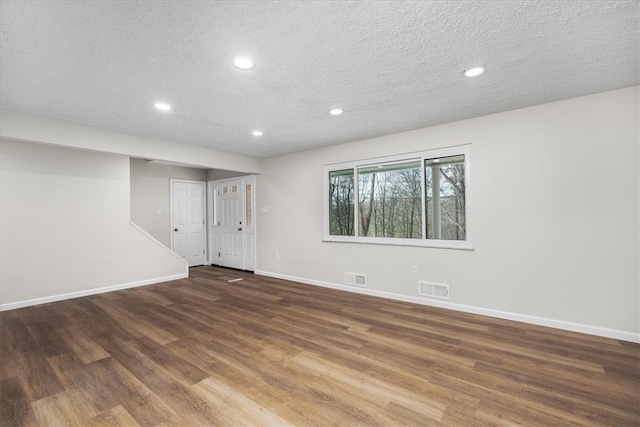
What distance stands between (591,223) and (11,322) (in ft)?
21.3

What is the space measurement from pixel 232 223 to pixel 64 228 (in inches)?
118

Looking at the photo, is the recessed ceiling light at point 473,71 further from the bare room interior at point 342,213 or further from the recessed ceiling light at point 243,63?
the recessed ceiling light at point 243,63

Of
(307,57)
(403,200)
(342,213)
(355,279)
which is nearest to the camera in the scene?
(307,57)

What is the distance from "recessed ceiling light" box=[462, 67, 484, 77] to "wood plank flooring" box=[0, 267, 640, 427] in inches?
96.0

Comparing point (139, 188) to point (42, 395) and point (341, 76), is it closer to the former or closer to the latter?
point (42, 395)

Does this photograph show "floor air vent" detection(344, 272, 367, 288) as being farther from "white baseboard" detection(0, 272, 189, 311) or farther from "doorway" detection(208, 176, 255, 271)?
"white baseboard" detection(0, 272, 189, 311)

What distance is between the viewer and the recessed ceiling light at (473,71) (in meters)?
2.36

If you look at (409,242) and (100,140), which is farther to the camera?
(409,242)

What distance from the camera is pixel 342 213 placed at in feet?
16.1

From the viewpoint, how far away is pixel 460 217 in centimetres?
370

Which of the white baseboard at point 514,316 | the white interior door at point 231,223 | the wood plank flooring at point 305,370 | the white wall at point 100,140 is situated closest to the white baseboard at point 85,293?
the wood plank flooring at point 305,370

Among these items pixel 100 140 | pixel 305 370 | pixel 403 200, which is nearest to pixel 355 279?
pixel 403 200

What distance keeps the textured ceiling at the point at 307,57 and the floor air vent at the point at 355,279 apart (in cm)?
244

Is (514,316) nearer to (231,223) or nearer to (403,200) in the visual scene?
(403,200)
